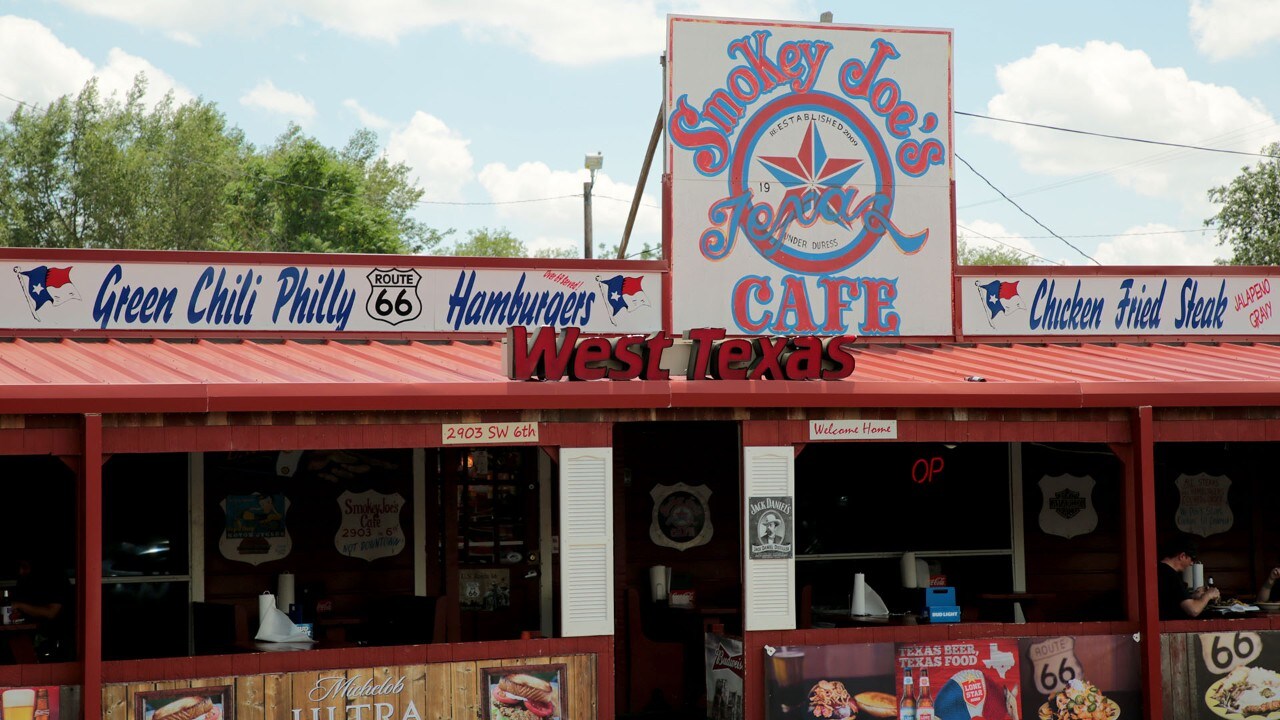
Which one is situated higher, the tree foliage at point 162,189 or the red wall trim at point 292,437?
the tree foliage at point 162,189

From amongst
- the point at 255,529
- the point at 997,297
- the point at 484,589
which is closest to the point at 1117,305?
the point at 997,297

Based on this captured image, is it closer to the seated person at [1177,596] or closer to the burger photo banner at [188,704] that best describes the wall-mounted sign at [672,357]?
the burger photo banner at [188,704]

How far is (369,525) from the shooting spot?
1184 cm

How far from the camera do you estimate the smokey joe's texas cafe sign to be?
40.4ft

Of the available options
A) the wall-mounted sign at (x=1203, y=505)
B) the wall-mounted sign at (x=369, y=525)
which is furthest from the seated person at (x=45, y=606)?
the wall-mounted sign at (x=1203, y=505)

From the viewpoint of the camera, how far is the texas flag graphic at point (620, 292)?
39.7 feet

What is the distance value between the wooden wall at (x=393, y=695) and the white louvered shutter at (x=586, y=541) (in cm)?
29

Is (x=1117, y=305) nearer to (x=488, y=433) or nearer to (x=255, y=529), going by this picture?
(x=488, y=433)

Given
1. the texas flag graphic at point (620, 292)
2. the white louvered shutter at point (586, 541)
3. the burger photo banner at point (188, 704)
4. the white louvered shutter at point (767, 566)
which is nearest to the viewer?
the burger photo banner at point (188, 704)


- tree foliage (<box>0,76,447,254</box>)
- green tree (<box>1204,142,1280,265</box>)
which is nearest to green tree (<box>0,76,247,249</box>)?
tree foliage (<box>0,76,447,254</box>)

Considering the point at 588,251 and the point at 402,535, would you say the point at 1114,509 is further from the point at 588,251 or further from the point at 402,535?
the point at 588,251

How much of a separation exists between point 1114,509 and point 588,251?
19.5m

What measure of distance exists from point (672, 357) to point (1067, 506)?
557 centimetres

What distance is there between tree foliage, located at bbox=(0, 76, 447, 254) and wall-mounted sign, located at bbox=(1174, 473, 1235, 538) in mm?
34449
